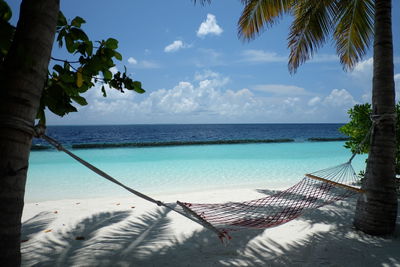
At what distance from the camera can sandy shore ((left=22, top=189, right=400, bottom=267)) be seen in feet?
6.63

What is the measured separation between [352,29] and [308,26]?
1.97ft

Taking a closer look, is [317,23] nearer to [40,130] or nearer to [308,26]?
[308,26]

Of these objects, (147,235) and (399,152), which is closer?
(147,235)

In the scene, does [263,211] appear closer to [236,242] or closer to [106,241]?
[236,242]

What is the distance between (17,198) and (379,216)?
2.67 m

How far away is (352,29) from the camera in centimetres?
378

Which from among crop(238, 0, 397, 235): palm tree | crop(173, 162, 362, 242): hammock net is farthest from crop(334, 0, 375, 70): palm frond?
crop(173, 162, 362, 242): hammock net

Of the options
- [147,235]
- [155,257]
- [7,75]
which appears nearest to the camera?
[7,75]

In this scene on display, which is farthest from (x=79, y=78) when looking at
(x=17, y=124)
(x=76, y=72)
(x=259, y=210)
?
(x=259, y=210)

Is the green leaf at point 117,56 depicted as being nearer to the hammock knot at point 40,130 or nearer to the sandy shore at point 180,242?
the hammock knot at point 40,130

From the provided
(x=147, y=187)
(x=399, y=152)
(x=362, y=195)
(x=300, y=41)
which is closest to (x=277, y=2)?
(x=300, y=41)

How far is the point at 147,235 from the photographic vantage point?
2559mm

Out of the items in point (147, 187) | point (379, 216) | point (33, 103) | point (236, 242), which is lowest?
point (147, 187)

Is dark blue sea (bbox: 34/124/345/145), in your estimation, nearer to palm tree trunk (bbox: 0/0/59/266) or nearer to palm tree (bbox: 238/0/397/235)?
palm tree (bbox: 238/0/397/235)
